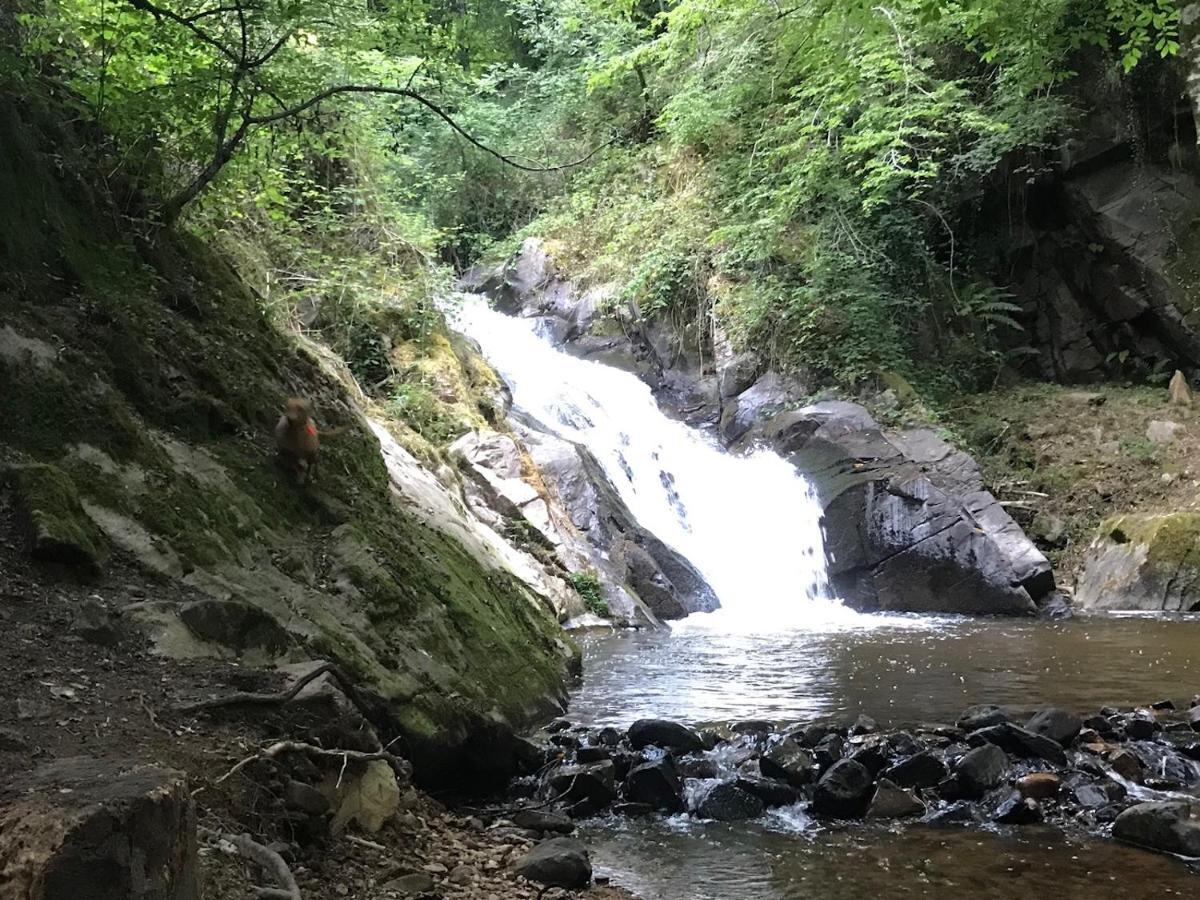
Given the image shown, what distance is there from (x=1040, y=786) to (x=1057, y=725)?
90 cm

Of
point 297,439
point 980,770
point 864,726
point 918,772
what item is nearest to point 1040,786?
point 980,770

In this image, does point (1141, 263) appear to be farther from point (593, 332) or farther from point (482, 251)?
point (482, 251)

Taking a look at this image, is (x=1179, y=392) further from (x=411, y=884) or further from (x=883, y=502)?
(x=411, y=884)

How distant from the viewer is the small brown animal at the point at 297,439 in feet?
17.9

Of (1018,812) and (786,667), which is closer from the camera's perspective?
(1018,812)

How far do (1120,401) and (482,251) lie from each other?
15.9m

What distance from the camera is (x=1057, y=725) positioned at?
5852 mm

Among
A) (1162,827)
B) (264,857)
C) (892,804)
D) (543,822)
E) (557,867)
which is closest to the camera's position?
(264,857)

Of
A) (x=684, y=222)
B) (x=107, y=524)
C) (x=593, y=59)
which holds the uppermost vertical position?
(x=593, y=59)

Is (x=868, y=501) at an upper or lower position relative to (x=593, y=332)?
lower

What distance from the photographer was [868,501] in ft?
43.9

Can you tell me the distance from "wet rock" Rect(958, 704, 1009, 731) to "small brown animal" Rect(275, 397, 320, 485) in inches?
183

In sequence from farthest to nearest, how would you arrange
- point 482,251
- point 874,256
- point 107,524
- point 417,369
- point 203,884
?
1. point 482,251
2. point 874,256
3. point 417,369
4. point 107,524
5. point 203,884

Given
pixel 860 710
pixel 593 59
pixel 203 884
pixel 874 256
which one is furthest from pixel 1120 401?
pixel 203 884
